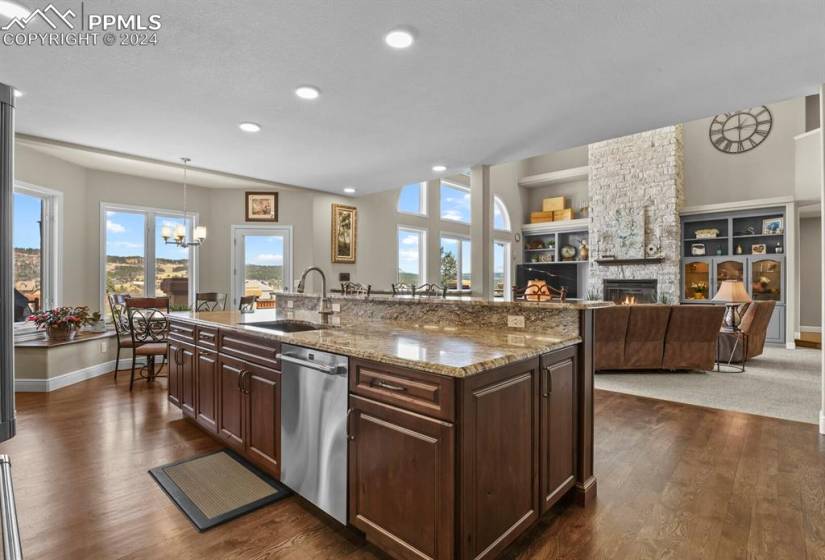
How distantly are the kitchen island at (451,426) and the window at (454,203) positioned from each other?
22.6 ft

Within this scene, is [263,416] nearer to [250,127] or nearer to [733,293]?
[250,127]

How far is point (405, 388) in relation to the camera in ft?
5.37

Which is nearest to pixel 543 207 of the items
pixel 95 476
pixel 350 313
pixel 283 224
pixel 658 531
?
pixel 283 224

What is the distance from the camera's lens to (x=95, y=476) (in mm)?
2496

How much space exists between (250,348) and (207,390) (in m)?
0.76

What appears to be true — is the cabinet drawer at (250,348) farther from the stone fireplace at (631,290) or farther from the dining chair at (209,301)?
the stone fireplace at (631,290)

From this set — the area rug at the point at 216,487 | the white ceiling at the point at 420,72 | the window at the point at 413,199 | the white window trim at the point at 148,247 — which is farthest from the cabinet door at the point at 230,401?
the window at the point at 413,199

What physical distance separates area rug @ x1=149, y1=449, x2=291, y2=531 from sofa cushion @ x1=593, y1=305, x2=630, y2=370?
13.4 ft

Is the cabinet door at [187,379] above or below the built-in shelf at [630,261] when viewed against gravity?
below

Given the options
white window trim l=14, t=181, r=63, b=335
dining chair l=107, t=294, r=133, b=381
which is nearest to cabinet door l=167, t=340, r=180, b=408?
dining chair l=107, t=294, r=133, b=381

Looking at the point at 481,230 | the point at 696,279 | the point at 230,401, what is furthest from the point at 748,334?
the point at 230,401

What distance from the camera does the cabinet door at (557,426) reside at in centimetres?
192

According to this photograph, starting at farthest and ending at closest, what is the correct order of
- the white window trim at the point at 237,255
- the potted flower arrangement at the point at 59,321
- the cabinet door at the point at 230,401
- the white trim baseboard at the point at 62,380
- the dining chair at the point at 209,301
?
the white window trim at the point at 237,255
the dining chair at the point at 209,301
the potted flower arrangement at the point at 59,321
the white trim baseboard at the point at 62,380
the cabinet door at the point at 230,401

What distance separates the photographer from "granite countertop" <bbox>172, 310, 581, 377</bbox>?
1590 mm
